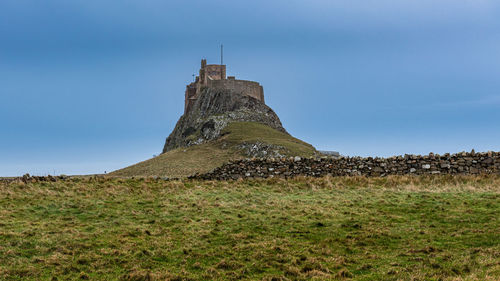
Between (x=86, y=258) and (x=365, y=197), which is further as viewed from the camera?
(x=365, y=197)

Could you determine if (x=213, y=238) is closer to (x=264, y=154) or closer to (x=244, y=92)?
(x=264, y=154)

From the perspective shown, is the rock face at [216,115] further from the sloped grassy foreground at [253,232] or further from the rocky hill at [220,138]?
the sloped grassy foreground at [253,232]

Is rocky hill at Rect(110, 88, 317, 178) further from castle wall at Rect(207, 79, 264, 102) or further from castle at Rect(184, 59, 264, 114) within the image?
castle at Rect(184, 59, 264, 114)

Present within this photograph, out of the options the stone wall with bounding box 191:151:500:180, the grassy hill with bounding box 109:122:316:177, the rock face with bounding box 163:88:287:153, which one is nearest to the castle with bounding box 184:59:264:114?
the rock face with bounding box 163:88:287:153

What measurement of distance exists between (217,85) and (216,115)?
12.0 meters

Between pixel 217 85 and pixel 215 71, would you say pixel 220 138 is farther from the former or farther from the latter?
pixel 215 71

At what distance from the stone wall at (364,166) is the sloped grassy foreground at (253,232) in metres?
1.51

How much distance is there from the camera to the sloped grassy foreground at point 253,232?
11.2 metres

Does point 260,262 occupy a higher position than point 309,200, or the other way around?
point 309,200

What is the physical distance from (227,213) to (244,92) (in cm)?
8254

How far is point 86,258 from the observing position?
12281mm

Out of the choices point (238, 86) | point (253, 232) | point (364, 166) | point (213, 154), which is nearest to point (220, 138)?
point (213, 154)

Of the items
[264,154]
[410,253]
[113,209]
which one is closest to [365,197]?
[410,253]

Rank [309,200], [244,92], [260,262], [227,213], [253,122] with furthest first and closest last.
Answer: [244,92] → [253,122] → [309,200] → [227,213] → [260,262]
